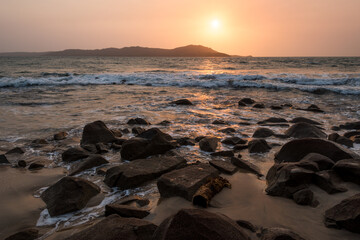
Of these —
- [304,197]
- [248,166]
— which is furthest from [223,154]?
[304,197]

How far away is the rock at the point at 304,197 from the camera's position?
8.71 feet

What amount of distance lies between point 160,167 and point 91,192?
1001 mm

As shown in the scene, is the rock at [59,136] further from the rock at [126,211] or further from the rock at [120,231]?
the rock at [120,231]

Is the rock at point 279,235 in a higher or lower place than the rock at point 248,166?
higher

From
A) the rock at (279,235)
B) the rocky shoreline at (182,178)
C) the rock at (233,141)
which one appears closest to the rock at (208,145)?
the rocky shoreline at (182,178)

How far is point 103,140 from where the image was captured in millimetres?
5156

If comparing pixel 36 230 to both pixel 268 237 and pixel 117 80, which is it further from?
pixel 117 80

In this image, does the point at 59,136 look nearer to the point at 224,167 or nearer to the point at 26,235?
the point at 26,235

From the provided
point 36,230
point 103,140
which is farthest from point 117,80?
point 36,230

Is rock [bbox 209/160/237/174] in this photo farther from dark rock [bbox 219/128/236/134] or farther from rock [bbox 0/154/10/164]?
rock [bbox 0/154/10/164]

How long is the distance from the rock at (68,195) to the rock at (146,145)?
48.5 inches

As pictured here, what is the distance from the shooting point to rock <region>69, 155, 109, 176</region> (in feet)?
12.5

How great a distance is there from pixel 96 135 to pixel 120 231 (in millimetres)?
3481

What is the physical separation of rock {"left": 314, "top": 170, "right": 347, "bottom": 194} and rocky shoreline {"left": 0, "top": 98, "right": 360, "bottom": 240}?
0.01m
